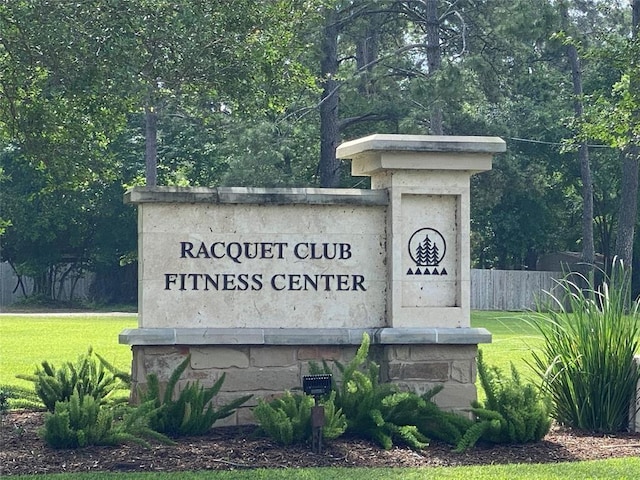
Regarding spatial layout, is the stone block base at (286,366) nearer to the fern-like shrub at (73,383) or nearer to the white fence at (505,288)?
the fern-like shrub at (73,383)

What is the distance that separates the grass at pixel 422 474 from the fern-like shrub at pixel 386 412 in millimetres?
762

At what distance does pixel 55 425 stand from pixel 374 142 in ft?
11.0

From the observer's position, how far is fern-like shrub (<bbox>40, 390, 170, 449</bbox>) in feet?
26.0

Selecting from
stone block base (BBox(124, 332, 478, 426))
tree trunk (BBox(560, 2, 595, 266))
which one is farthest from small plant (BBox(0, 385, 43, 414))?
tree trunk (BBox(560, 2, 595, 266))

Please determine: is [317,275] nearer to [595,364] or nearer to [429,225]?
[429,225]

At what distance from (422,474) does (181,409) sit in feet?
6.81

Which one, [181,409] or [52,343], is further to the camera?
[52,343]

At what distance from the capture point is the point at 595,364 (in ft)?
30.6

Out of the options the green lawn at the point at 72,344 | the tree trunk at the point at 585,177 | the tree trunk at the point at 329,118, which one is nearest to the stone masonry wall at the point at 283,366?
the green lawn at the point at 72,344

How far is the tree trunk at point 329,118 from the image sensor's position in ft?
107

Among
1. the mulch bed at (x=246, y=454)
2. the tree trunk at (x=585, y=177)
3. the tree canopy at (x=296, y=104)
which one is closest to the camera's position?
the mulch bed at (x=246, y=454)

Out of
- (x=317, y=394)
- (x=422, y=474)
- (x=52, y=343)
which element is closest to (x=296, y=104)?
(x=52, y=343)

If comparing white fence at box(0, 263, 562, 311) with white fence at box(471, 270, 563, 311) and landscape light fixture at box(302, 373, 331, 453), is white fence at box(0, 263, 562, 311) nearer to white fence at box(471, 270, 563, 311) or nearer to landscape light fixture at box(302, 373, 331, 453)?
white fence at box(471, 270, 563, 311)

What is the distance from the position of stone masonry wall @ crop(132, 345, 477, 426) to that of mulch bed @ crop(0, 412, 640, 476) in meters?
0.38
